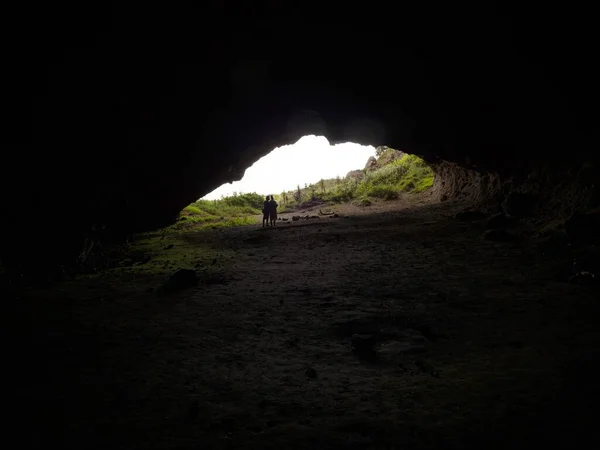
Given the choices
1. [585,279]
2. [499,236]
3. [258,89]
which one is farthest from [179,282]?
[258,89]

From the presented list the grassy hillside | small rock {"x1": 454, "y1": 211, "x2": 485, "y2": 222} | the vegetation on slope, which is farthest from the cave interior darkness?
the grassy hillside

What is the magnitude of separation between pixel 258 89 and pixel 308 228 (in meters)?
7.11

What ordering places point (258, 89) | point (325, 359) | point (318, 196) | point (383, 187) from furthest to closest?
point (318, 196), point (383, 187), point (258, 89), point (325, 359)

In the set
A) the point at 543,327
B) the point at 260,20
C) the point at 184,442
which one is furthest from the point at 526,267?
the point at 260,20

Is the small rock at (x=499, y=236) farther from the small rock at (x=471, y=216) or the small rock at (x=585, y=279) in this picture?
the small rock at (x=585, y=279)

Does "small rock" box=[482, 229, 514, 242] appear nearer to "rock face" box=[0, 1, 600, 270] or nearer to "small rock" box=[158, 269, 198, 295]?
"rock face" box=[0, 1, 600, 270]

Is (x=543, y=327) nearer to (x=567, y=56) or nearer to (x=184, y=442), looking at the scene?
(x=184, y=442)

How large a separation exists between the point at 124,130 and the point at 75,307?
732cm

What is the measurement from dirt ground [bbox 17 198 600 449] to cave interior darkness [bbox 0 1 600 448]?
40 mm

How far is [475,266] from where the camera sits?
946cm

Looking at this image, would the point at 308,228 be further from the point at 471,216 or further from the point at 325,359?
the point at 325,359

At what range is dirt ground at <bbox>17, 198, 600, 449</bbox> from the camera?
348 cm

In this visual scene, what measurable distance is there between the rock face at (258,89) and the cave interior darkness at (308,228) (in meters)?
0.07

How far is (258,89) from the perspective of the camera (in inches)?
642
